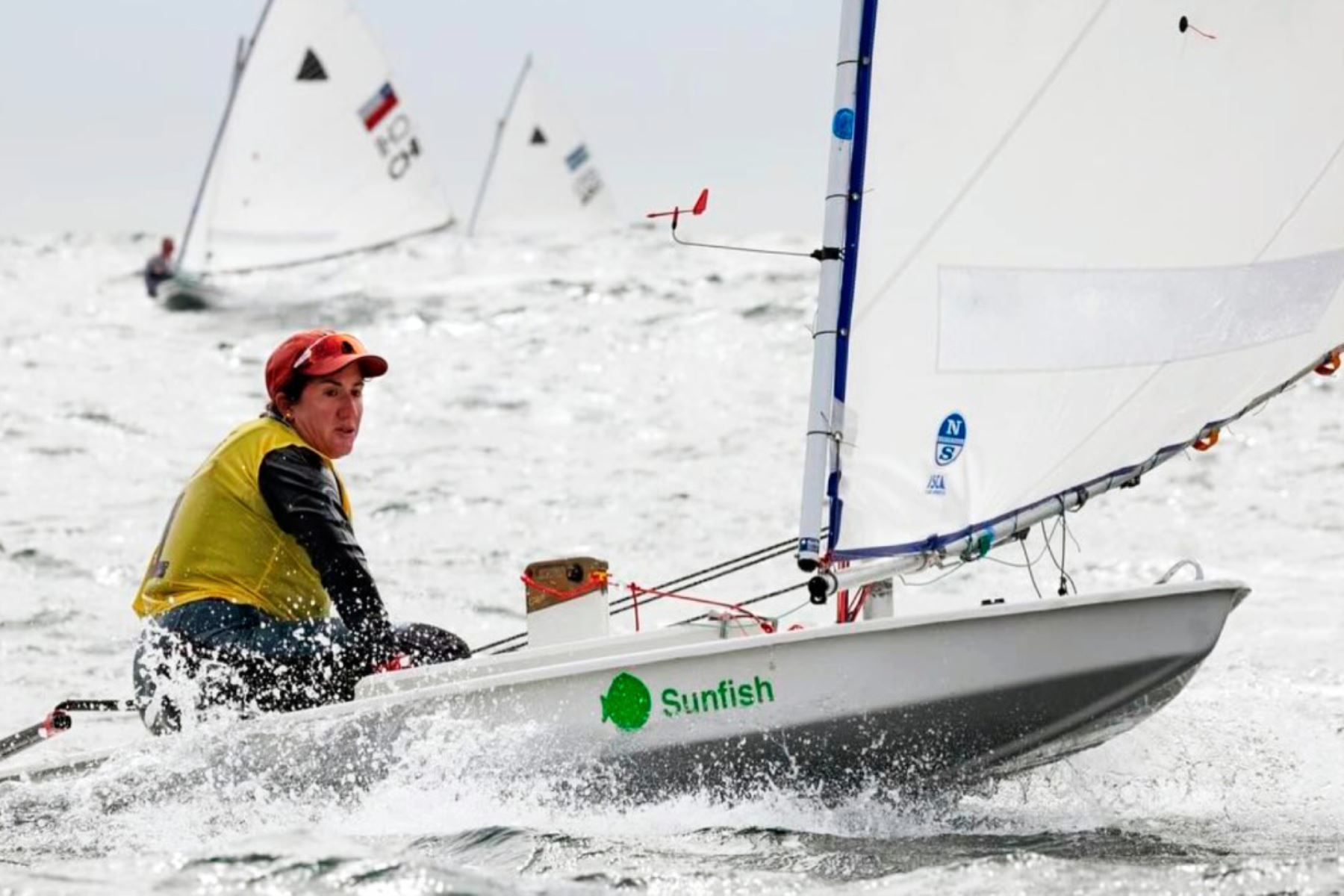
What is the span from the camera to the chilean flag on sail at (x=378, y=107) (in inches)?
997

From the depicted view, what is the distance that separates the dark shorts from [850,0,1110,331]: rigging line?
1550 mm

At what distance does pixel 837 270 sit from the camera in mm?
4195

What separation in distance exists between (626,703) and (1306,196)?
2.30 metres

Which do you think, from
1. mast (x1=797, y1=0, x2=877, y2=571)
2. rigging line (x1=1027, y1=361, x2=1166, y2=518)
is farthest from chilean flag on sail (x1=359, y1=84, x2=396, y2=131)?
mast (x1=797, y1=0, x2=877, y2=571)

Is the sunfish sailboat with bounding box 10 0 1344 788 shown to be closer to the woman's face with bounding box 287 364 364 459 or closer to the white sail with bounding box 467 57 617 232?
the woman's face with bounding box 287 364 364 459

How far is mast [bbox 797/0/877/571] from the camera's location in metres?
4.15

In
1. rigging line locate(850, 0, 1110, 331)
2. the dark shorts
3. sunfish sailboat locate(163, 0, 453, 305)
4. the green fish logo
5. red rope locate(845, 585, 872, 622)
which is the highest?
sunfish sailboat locate(163, 0, 453, 305)

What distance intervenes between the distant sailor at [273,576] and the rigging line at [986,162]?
49.9 inches

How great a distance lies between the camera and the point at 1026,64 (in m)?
4.26

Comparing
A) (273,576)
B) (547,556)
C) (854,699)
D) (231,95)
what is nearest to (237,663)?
(273,576)

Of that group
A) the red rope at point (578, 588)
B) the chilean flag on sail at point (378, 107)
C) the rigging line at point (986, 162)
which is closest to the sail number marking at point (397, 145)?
the chilean flag on sail at point (378, 107)

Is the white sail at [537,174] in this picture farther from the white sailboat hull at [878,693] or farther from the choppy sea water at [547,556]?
the white sailboat hull at [878,693]

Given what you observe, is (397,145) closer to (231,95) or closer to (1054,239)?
(231,95)

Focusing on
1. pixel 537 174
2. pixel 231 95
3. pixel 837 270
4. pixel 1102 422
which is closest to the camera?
pixel 837 270
